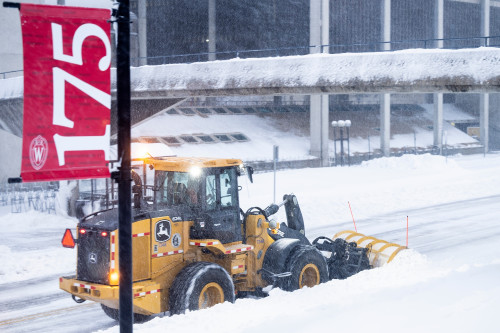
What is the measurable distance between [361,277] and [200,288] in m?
3.55

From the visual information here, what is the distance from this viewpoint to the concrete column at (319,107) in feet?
166

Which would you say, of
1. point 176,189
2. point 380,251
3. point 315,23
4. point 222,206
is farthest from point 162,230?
point 315,23

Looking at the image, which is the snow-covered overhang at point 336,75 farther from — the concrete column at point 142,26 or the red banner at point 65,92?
the concrete column at point 142,26

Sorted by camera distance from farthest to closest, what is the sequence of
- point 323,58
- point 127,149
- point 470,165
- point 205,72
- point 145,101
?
point 470,165 < point 145,101 < point 205,72 < point 323,58 < point 127,149

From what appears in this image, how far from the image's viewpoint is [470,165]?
49.2 meters

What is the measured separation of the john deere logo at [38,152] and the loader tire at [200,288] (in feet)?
15.4

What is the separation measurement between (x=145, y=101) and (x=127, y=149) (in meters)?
22.7

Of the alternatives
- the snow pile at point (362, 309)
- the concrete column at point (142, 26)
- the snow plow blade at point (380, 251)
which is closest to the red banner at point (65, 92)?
the snow pile at point (362, 309)

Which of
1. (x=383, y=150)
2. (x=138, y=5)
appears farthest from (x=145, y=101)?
(x=383, y=150)

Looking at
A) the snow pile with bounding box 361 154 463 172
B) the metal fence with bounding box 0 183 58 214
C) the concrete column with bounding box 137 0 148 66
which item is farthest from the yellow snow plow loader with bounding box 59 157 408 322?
the concrete column with bounding box 137 0 148 66

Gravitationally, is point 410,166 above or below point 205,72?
below

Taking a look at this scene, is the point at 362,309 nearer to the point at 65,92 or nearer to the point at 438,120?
the point at 65,92

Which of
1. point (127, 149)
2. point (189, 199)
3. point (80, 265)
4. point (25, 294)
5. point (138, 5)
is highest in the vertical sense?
point (138, 5)

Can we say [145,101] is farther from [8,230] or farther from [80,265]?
[80,265]
